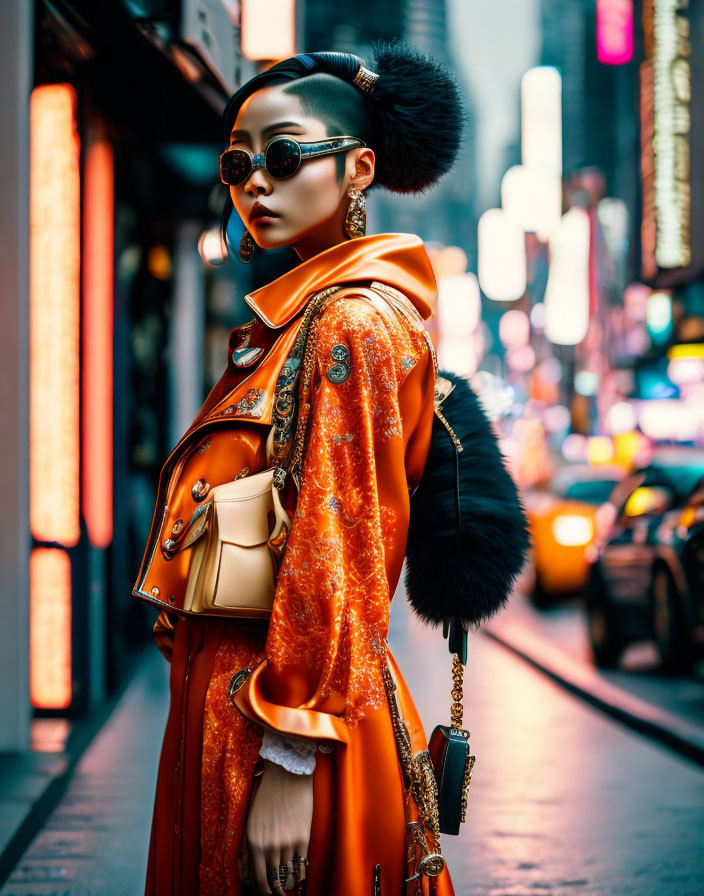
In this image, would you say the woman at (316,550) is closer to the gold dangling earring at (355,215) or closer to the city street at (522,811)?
the gold dangling earring at (355,215)

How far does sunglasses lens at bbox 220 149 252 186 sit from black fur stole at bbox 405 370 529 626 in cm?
58

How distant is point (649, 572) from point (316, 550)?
737 centimetres

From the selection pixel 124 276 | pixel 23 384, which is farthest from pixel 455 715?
pixel 124 276

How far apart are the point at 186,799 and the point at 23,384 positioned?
153 inches

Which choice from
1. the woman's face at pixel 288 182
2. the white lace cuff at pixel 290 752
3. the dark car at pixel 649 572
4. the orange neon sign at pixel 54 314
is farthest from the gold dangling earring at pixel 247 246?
the dark car at pixel 649 572

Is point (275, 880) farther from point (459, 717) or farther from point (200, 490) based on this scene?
point (200, 490)

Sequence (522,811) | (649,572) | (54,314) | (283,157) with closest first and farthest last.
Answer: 1. (283,157)
2. (522,811)
3. (54,314)
4. (649,572)

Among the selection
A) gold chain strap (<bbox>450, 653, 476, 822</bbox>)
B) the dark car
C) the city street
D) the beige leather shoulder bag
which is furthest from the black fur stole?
the dark car

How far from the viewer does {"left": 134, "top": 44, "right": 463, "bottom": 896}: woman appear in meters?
1.73

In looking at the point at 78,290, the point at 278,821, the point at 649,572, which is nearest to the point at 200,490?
the point at 278,821

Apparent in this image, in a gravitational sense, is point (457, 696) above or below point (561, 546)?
above

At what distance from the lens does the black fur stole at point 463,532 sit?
6.88ft

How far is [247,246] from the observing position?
2.31 m

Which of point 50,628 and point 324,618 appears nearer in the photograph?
point 324,618
